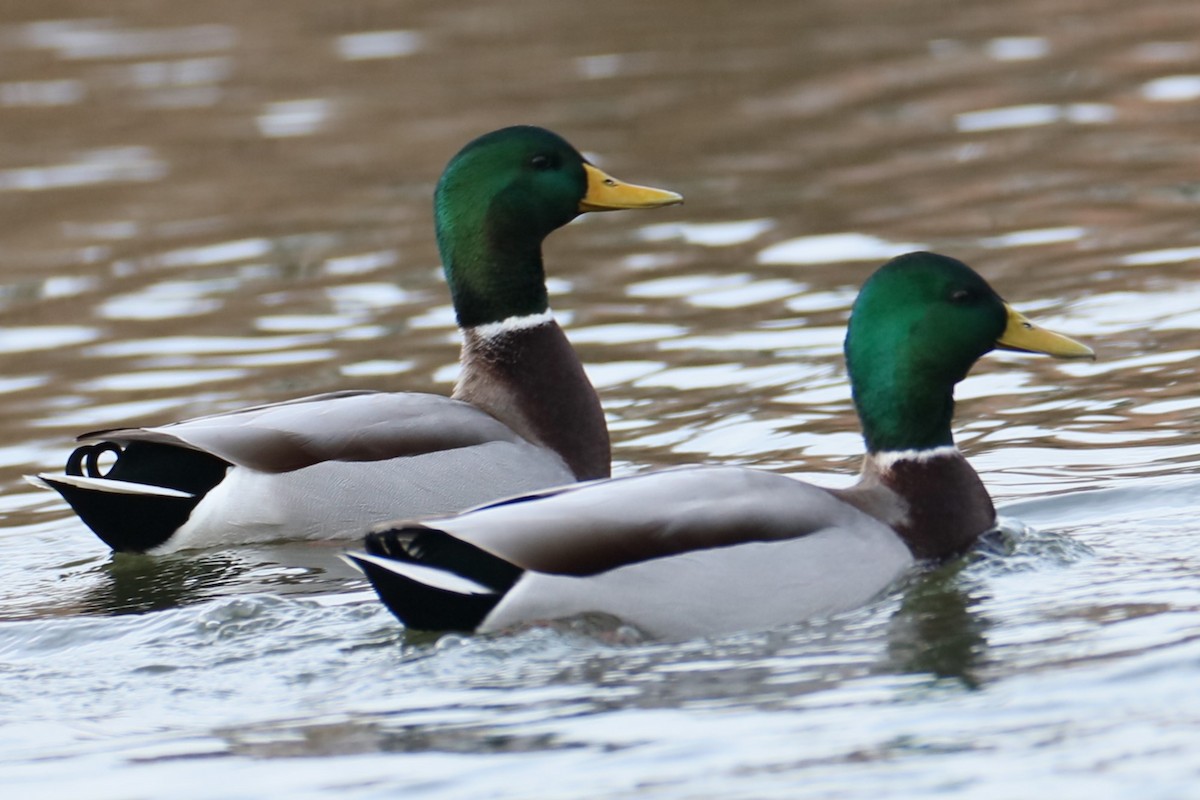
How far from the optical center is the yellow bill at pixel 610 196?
8.15 meters

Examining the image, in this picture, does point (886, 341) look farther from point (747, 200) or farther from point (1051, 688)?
point (747, 200)

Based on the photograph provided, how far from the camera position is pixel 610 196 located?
8.20 meters

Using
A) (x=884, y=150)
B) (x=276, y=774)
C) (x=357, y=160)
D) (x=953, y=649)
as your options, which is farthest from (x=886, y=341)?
(x=357, y=160)

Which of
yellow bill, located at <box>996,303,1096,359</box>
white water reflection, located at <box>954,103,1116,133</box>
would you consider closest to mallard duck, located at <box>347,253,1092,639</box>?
yellow bill, located at <box>996,303,1096,359</box>

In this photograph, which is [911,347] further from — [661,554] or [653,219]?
[653,219]

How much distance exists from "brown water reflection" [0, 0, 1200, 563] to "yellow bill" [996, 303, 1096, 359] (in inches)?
35.2

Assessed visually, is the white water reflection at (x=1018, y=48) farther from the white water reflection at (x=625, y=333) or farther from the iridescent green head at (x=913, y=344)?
the iridescent green head at (x=913, y=344)

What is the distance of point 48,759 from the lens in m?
5.52

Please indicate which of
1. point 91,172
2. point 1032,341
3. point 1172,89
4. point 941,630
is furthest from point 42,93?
point 941,630

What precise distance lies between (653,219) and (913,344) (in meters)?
6.54

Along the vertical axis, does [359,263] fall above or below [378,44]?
below

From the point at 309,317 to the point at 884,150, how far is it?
14.0ft

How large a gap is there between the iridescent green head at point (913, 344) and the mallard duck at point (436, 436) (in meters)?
1.38

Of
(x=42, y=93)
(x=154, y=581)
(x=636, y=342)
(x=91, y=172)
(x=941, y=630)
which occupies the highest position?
(x=42, y=93)
